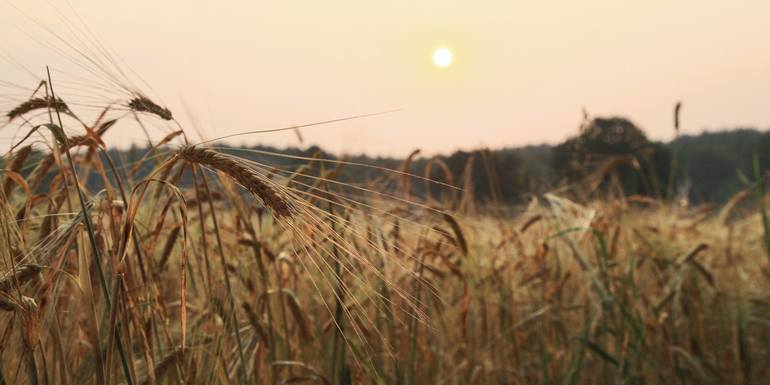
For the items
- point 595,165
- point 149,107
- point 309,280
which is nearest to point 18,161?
→ point 149,107

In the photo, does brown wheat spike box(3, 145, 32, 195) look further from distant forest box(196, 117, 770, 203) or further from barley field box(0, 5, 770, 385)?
distant forest box(196, 117, 770, 203)

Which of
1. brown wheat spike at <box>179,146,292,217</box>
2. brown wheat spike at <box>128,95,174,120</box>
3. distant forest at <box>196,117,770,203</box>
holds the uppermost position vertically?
brown wheat spike at <box>128,95,174,120</box>

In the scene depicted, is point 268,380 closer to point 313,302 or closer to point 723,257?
point 313,302

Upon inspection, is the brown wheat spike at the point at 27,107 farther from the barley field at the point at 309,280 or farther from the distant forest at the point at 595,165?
the distant forest at the point at 595,165

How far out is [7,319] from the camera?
1310mm

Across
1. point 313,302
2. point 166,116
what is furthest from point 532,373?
point 166,116

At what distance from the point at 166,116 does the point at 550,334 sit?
2438 millimetres

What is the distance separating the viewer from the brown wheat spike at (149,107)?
138 centimetres

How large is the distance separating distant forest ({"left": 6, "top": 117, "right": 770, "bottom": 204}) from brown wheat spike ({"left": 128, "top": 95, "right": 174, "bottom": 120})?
17 cm

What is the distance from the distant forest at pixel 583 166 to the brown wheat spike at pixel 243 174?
42 mm

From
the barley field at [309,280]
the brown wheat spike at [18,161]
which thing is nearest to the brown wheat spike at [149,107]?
the barley field at [309,280]

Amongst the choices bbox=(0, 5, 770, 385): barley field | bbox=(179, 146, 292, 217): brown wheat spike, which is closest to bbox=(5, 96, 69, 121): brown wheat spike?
bbox=(0, 5, 770, 385): barley field

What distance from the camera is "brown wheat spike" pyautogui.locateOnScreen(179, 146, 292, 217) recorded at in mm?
976

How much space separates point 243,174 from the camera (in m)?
1.04
